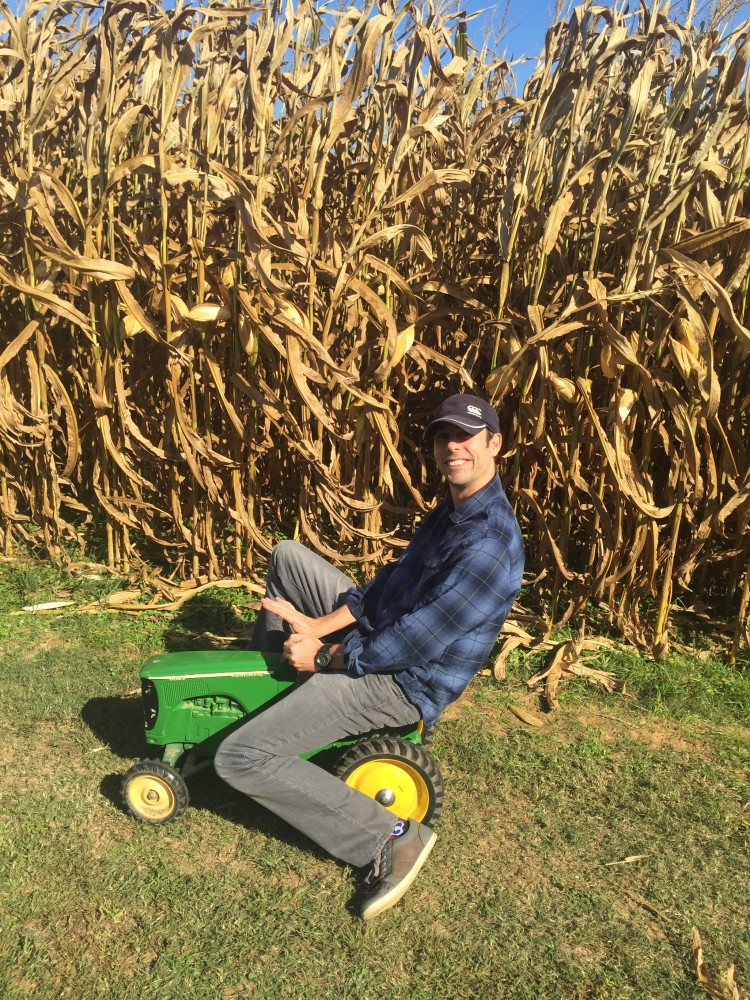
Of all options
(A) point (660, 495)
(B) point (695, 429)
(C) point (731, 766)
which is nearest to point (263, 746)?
(C) point (731, 766)

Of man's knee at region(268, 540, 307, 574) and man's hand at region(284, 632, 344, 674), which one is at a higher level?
man's knee at region(268, 540, 307, 574)

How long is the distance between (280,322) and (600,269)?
1.51 m

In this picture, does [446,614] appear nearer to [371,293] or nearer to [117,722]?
[117,722]

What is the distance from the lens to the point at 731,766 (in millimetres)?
3236

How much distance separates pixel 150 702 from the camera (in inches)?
112

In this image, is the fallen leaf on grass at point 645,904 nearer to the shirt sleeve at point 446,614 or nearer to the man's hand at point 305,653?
the shirt sleeve at point 446,614

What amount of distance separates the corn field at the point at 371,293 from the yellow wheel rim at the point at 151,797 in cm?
163

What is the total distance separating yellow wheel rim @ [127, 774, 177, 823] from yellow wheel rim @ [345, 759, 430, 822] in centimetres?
57

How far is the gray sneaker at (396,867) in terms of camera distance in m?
2.40

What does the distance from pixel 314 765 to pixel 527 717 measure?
1.20 meters

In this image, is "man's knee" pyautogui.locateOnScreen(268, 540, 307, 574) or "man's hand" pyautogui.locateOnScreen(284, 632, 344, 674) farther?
"man's knee" pyautogui.locateOnScreen(268, 540, 307, 574)

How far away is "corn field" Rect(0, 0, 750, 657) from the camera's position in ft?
11.6

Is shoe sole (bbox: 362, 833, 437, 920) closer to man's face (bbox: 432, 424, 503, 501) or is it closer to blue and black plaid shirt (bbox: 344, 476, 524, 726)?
blue and black plaid shirt (bbox: 344, 476, 524, 726)

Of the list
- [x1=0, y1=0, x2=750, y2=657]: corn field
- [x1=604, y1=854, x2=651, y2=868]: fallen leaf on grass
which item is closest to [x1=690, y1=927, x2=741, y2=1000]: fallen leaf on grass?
[x1=604, y1=854, x2=651, y2=868]: fallen leaf on grass
